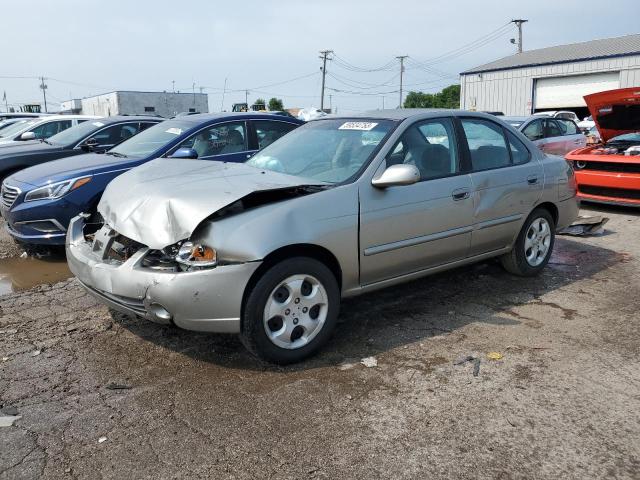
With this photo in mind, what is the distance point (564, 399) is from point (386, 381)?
1010 mm

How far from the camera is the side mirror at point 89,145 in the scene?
8.00 m

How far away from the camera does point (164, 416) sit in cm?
306

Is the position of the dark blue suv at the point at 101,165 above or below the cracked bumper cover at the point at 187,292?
above

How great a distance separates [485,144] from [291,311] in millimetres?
2489

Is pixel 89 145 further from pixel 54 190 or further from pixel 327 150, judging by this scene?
pixel 327 150

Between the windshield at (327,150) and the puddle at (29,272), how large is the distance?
2620mm

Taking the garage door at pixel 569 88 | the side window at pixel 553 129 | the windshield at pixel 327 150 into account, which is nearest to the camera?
the windshield at pixel 327 150

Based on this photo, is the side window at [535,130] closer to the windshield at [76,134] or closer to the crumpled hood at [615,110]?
the crumpled hood at [615,110]

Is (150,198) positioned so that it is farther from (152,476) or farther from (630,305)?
(630,305)

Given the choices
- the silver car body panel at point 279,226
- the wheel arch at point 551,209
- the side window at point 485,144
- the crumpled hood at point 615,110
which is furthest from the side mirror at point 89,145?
→ the crumpled hood at point 615,110

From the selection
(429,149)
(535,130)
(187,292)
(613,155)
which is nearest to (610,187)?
(613,155)

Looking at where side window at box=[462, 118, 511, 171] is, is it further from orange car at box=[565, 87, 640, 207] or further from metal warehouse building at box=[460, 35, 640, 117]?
metal warehouse building at box=[460, 35, 640, 117]

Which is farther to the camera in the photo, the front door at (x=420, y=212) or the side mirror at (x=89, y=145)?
the side mirror at (x=89, y=145)

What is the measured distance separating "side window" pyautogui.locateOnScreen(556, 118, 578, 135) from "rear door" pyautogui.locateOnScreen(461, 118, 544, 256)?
8.05 meters
